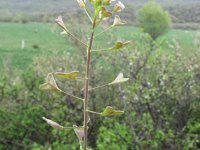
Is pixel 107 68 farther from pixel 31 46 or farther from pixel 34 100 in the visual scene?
pixel 31 46

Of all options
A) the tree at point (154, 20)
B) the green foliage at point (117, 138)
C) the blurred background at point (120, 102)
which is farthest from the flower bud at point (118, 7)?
the tree at point (154, 20)

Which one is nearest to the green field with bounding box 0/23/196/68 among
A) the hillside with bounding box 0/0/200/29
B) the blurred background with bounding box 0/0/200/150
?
the hillside with bounding box 0/0/200/29

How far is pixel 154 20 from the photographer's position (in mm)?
52688

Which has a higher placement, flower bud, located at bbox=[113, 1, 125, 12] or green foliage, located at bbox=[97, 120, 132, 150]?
flower bud, located at bbox=[113, 1, 125, 12]

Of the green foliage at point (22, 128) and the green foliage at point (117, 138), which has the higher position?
the green foliage at point (117, 138)

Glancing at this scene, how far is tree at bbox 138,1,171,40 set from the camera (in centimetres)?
5169

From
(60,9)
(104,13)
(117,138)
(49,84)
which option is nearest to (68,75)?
(49,84)

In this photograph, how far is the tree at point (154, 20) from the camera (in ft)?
170

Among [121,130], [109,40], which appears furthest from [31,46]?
[121,130]

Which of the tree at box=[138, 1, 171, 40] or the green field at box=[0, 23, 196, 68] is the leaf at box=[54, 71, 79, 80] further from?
the tree at box=[138, 1, 171, 40]

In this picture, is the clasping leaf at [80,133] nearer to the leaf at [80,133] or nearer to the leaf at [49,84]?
the leaf at [80,133]

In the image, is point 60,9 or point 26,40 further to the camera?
point 60,9

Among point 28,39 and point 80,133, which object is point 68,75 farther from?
point 28,39

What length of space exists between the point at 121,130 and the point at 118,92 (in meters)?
1.46
